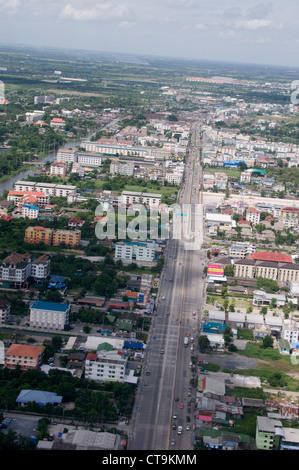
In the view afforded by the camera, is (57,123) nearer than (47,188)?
No

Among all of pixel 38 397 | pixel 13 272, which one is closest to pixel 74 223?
pixel 13 272

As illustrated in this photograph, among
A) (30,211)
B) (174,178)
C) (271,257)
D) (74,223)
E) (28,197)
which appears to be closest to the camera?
(271,257)

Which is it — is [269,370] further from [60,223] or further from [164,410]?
[60,223]

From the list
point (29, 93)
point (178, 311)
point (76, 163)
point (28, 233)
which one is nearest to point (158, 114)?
point (29, 93)

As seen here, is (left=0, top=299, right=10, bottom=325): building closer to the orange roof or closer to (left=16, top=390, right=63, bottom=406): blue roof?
the orange roof

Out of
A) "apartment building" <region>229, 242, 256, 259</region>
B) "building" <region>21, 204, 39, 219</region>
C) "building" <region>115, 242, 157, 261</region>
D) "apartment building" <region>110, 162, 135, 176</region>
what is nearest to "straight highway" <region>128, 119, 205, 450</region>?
"building" <region>115, 242, 157, 261</region>

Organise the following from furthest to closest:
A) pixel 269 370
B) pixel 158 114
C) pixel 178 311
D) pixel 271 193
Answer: pixel 158 114 → pixel 271 193 → pixel 178 311 → pixel 269 370

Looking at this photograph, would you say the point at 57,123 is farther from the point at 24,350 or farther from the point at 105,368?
the point at 105,368
